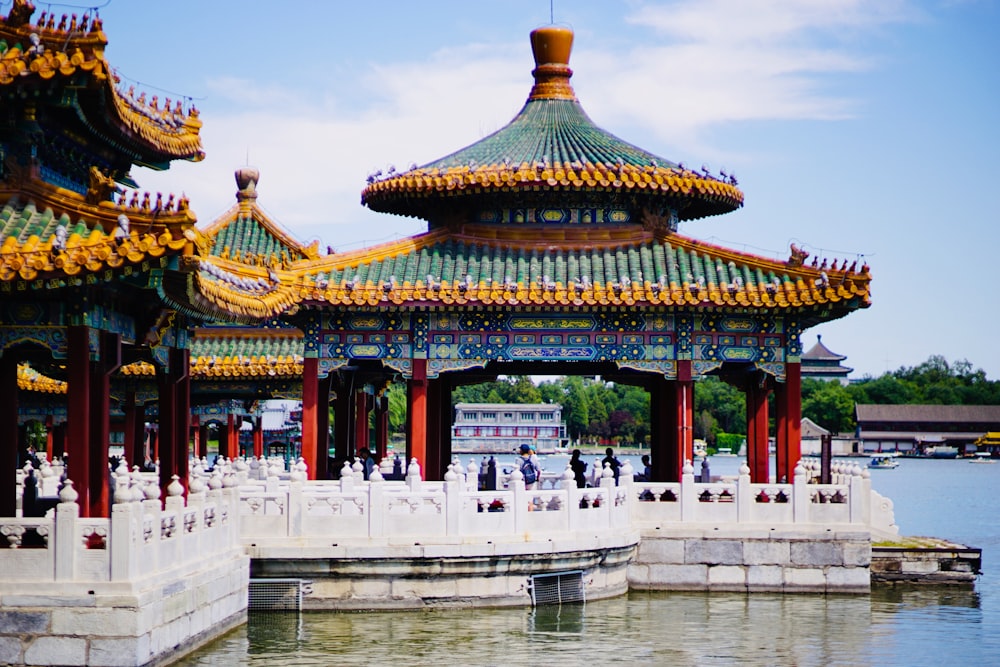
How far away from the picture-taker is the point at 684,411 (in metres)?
28.7

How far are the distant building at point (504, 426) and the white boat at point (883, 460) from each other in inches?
1031

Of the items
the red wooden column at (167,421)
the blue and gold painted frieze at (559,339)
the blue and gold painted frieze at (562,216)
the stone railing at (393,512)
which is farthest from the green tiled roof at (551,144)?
the red wooden column at (167,421)

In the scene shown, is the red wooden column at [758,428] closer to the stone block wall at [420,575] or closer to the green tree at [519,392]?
the stone block wall at [420,575]

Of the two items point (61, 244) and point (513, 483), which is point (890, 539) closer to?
point (513, 483)

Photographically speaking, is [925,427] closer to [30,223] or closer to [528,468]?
[528,468]

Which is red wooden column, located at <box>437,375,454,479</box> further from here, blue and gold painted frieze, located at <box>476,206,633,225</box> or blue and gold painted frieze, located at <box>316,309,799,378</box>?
blue and gold painted frieze, located at <box>476,206,633,225</box>

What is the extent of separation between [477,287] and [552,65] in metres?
6.99

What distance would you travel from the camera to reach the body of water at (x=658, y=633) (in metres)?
21.1

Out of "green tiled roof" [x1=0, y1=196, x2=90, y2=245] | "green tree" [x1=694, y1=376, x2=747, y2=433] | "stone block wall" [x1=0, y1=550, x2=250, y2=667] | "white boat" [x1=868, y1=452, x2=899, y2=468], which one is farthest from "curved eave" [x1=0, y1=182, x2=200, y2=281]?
"green tree" [x1=694, y1=376, x2=747, y2=433]

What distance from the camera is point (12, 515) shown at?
1983 cm

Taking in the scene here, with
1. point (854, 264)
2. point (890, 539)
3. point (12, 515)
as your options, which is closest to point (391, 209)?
point (854, 264)

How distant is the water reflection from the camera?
2106cm

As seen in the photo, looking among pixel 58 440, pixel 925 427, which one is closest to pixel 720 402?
pixel 925 427

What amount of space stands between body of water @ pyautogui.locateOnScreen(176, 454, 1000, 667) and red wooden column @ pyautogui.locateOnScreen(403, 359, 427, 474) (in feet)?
16.0
